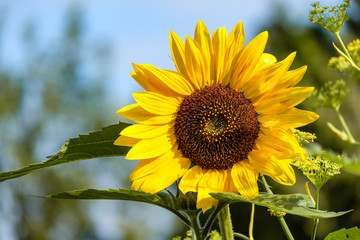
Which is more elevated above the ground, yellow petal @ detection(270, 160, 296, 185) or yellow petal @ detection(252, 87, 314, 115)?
yellow petal @ detection(252, 87, 314, 115)

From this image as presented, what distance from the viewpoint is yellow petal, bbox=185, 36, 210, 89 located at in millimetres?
933

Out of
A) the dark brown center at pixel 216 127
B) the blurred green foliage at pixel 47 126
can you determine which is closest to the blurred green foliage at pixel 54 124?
the blurred green foliage at pixel 47 126

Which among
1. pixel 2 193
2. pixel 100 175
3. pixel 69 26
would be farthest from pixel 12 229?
pixel 69 26

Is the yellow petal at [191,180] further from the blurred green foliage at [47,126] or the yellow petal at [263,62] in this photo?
the blurred green foliage at [47,126]

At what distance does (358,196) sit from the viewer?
1045cm

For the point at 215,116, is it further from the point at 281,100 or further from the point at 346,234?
the point at 346,234

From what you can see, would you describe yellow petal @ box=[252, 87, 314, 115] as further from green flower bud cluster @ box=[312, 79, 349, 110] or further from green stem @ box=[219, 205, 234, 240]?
green stem @ box=[219, 205, 234, 240]

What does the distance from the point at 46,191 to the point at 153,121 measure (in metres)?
14.7

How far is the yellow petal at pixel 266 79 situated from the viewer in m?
0.87

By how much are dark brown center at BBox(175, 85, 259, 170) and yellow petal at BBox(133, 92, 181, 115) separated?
0.05 ft

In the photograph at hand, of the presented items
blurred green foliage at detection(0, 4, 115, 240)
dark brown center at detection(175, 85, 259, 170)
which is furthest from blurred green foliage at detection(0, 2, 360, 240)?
dark brown center at detection(175, 85, 259, 170)

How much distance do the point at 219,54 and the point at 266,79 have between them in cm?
10

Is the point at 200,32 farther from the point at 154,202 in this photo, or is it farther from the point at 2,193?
the point at 2,193

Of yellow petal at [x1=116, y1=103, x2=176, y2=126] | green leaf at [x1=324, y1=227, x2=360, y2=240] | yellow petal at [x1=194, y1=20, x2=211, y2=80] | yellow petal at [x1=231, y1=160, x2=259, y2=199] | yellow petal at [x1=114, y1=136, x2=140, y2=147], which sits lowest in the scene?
green leaf at [x1=324, y1=227, x2=360, y2=240]
